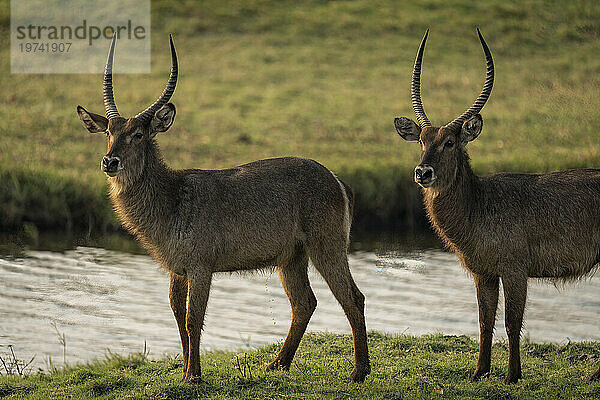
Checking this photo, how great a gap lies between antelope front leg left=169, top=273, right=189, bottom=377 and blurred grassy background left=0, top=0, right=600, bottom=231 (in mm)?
9020

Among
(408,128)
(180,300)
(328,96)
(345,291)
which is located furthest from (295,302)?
(328,96)

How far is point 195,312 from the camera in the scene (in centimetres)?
848

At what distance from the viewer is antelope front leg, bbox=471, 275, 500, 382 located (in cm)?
914

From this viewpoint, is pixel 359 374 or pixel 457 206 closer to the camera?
pixel 359 374

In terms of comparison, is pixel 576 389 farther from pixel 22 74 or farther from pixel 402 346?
pixel 22 74

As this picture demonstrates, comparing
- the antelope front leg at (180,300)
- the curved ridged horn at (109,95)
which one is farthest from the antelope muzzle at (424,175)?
the curved ridged horn at (109,95)

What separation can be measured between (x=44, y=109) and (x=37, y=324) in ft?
45.5

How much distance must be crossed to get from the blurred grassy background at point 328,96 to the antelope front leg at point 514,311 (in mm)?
9532

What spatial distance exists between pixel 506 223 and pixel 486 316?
3.14 ft

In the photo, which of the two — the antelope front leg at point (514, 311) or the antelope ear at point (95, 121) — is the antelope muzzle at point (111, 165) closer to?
the antelope ear at point (95, 121)

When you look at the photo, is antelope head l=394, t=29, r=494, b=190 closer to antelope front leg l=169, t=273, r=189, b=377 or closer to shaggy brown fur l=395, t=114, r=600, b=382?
shaggy brown fur l=395, t=114, r=600, b=382

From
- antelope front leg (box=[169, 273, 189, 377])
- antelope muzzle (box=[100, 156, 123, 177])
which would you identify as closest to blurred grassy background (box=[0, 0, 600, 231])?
antelope front leg (box=[169, 273, 189, 377])

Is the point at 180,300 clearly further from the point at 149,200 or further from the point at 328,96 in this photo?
the point at 328,96

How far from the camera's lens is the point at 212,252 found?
8.66 metres
